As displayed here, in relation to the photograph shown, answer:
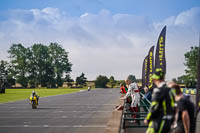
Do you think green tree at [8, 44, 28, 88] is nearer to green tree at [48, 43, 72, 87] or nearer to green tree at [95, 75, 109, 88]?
green tree at [48, 43, 72, 87]

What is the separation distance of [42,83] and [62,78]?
1029cm

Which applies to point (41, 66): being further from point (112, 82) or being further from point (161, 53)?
point (161, 53)

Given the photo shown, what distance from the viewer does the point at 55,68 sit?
11275cm

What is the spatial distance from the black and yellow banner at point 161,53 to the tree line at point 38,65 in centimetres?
9677

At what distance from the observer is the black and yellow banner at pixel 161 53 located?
46.9 feet

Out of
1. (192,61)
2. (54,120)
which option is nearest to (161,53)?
(54,120)

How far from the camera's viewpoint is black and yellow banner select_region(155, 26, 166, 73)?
14.3 m

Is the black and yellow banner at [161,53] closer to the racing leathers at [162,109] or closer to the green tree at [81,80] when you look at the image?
the racing leathers at [162,109]

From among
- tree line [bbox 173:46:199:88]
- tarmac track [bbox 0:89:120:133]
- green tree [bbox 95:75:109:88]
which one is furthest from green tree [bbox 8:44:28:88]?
tarmac track [bbox 0:89:120:133]

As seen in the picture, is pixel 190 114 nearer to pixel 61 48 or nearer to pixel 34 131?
pixel 34 131

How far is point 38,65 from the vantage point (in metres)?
112

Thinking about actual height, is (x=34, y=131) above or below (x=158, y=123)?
below

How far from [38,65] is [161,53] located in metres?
102

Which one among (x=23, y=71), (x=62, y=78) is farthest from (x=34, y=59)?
(x=62, y=78)
